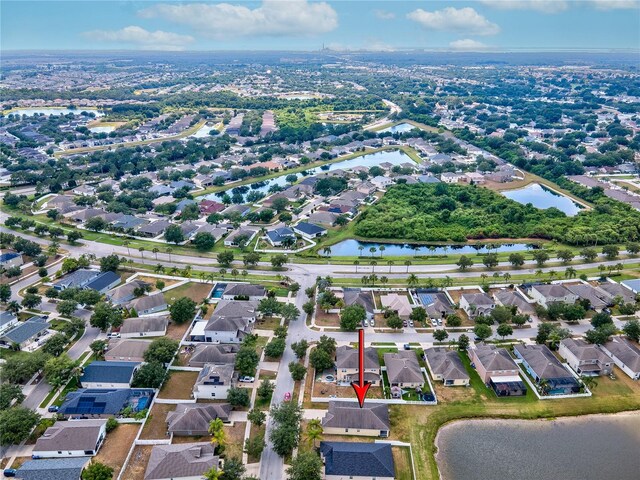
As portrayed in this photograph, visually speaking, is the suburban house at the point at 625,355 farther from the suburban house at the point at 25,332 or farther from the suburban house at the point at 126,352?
the suburban house at the point at 25,332

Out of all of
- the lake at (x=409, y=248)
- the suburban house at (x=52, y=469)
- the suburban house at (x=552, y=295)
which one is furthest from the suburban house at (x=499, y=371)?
the suburban house at (x=52, y=469)

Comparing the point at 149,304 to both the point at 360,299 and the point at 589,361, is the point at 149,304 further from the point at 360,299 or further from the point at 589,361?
the point at 589,361

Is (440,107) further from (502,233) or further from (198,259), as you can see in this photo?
(198,259)

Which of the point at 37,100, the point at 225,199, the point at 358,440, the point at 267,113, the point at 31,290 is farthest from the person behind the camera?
the point at 37,100

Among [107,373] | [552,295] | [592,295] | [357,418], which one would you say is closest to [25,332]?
[107,373]

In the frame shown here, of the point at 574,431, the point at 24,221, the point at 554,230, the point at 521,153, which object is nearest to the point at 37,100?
the point at 24,221

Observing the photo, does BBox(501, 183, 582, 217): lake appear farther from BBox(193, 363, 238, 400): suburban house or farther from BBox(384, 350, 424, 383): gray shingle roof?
BBox(193, 363, 238, 400): suburban house

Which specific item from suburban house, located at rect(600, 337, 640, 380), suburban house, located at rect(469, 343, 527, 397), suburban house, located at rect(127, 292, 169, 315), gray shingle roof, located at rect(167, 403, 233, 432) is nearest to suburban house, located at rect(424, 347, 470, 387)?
suburban house, located at rect(469, 343, 527, 397)
